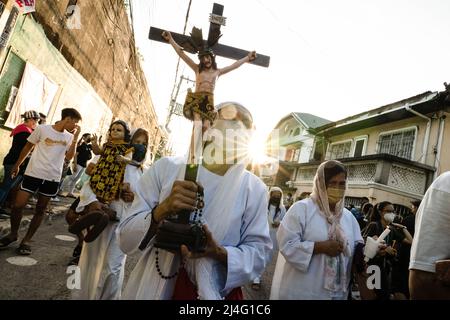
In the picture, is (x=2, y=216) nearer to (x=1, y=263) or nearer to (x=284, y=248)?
(x=1, y=263)

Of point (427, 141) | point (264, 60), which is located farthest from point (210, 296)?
point (427, 141)

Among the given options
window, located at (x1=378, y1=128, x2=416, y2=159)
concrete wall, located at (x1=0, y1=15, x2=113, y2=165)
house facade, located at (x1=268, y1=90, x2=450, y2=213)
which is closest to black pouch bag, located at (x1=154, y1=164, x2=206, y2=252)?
concrete wall, located at (x1=0, y1=15, x2=113, y2=165)

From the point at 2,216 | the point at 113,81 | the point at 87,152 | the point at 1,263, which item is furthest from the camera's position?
the point at 113,81

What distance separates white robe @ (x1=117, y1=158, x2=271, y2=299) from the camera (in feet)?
4.93

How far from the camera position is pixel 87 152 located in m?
8.77

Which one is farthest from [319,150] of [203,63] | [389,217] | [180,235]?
[180,235]

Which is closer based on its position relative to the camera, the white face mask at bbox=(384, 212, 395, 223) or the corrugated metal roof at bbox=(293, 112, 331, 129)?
the white face mask at bbox=(384, 212, 395, 223)

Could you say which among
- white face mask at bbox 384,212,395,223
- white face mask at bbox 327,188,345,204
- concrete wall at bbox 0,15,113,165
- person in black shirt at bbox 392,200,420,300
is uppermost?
concrete wall at bbox 0,15,113,165

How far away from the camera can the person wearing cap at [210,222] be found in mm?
1435

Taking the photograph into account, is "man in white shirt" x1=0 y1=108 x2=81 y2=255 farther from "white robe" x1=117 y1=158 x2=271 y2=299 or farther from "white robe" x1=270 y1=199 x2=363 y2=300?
"white robe" x1=270 y1=199 x2=363 y2=300

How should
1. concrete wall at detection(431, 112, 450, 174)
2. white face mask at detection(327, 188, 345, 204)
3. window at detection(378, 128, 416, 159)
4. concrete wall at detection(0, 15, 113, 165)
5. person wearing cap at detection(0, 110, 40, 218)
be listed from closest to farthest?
white face mask at detection(327, 188, 345, 204), person wearing cap at detection(0, 110, 40, 218), concrete wall at detection(0, 15, 113, 165), concrete wall at detection(431, 112, 450, 174), window at detection(378, 128, 416, 159)

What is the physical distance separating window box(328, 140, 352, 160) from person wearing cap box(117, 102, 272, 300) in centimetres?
1840

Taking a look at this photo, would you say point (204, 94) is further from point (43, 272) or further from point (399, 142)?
point (399, 142)

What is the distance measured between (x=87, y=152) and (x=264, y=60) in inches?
287
